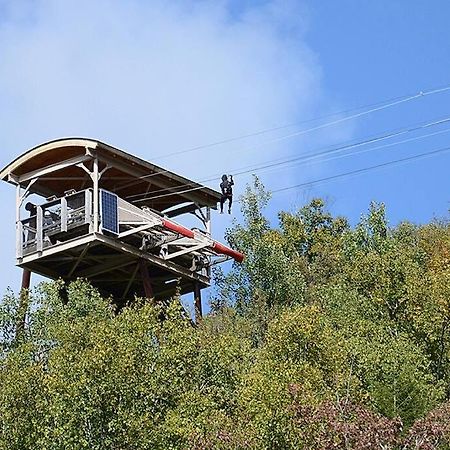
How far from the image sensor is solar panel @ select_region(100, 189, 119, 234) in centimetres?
3234

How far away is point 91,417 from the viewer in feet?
73.2

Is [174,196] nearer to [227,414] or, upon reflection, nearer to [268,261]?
[268,261]

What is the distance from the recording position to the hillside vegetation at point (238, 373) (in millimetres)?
20641

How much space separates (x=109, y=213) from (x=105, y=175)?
2.13 metres

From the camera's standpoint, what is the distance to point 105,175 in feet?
113

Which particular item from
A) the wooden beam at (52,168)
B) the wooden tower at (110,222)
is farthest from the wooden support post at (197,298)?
the wooden beam at (52,168)

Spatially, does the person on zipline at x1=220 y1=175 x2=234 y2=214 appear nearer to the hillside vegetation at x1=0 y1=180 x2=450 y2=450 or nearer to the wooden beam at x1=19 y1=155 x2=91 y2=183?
the hillside vegetation at x1=0 y1=180 x2=450 y2=450

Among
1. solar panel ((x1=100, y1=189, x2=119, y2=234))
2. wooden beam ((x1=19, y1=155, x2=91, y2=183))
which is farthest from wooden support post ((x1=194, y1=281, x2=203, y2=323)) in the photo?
wooden beam ((x1=19, y1=155, x2=91, y2=183))

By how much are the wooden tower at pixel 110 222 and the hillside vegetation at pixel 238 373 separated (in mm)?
1997

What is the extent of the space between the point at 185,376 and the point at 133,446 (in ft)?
8.74

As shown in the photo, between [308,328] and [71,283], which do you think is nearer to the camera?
[308,328]

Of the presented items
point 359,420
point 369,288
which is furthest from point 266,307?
point 359,420

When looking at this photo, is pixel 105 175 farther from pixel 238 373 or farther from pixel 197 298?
pixel 238 373

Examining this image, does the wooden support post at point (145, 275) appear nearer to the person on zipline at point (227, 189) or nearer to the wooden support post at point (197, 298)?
the wooden support post at point (197, 298)
